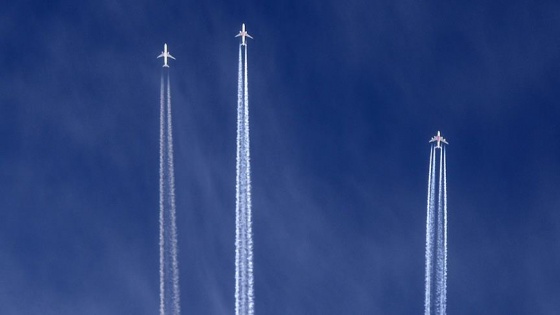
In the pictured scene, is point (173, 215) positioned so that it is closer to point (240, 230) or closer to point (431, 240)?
point (240, 230)

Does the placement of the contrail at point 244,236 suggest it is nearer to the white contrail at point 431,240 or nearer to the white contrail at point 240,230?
the white contrail at point 240,230

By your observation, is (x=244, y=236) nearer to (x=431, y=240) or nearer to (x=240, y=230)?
(x=240, y=230)

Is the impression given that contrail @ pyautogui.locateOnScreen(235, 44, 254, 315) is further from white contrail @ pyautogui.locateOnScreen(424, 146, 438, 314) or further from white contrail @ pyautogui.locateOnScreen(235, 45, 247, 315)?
white contrail @ pyautogui.locateOnScreen(424, 146, 438, 314)

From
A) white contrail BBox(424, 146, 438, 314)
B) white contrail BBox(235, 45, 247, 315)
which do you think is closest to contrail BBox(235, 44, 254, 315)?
white contrail BBox(235, 45, 247, 315)

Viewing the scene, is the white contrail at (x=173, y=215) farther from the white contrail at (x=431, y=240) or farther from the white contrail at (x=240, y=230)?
the white contrail at (x=431, y=240)

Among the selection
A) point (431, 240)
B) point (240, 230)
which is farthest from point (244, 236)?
point (431, 240)

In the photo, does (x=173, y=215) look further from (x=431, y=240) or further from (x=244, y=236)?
(x=431, y=240)

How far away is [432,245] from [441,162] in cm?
1560

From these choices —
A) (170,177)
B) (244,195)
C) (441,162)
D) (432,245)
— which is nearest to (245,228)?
(244,195)

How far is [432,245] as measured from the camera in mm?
119562

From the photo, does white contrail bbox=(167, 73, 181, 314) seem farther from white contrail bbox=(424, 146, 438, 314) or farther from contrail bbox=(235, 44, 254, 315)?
white contrail bbox=(424, 146, 438, 314)

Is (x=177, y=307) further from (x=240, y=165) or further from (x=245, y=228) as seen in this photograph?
(x=240, y=165)

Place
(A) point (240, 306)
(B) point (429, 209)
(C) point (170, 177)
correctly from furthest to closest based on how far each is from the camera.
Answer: (B) point (429, 209) → (C) point (170, 177) → (A) point (240, 306)

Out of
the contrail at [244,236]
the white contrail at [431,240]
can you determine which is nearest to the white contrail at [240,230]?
the contrail at [244,236]
